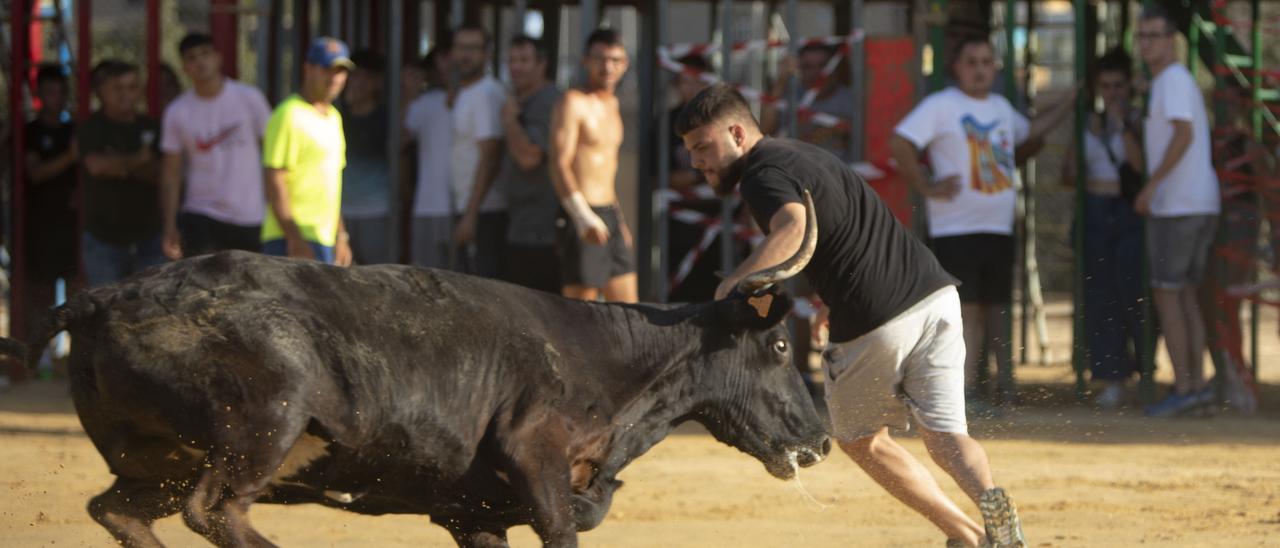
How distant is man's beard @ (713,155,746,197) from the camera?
5.66 m

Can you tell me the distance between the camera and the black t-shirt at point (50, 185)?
1182 cm

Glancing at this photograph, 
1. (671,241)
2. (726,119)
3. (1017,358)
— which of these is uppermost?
(726,119)

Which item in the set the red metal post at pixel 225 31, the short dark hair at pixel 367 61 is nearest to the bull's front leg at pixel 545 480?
the short dark hair at pixel 367 61

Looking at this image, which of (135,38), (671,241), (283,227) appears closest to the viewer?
(283,227)

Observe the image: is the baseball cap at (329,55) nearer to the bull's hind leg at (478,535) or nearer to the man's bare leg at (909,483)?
the bull's hind leg at (478,535)

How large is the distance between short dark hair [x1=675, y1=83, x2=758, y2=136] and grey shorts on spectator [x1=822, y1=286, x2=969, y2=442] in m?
0.85

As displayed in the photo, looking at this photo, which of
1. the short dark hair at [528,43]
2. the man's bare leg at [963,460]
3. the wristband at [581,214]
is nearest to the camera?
the man's bare leg at [963,460]

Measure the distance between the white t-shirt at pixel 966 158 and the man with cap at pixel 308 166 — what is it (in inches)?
124

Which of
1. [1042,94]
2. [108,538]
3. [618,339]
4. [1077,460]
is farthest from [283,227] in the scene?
[1042,94]

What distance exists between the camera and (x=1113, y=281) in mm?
10664

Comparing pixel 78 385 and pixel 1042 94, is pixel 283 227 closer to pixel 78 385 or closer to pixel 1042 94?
pixel 78 385

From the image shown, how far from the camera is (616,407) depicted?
5.46 metres

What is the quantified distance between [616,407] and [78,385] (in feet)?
5.24

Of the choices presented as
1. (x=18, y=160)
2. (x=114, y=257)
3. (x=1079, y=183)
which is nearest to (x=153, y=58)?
(x=18, y=160)
